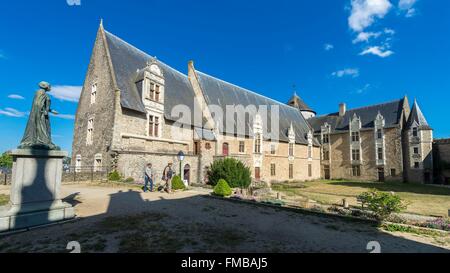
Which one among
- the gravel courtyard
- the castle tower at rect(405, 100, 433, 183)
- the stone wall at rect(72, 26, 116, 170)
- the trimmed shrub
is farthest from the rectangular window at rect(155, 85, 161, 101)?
the castle tower at rect(405, 100, 433, 183)

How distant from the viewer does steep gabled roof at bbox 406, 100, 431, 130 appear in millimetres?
28702

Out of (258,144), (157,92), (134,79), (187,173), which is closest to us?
(134,79)

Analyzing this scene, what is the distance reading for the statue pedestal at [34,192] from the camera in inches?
204

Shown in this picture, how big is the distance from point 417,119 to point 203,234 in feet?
117

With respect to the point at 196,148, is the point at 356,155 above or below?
below

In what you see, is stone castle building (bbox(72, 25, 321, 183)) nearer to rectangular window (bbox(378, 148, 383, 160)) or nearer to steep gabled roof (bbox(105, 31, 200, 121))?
steep gabled roof (bbox(105, 31, 200, 121))

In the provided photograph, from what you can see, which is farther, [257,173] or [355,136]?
[355,136]

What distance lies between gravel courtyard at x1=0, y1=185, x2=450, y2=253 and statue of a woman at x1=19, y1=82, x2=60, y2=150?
7.06 feet

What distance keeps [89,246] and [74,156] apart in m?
19.0

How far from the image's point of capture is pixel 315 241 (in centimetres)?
511

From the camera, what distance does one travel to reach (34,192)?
18.2 feet

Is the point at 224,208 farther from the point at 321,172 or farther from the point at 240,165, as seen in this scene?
the point at 321,172

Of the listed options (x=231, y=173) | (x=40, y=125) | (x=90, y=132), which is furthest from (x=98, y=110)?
(x=40, y=125)

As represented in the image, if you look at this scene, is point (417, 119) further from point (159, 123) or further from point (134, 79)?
point (134, 79)
